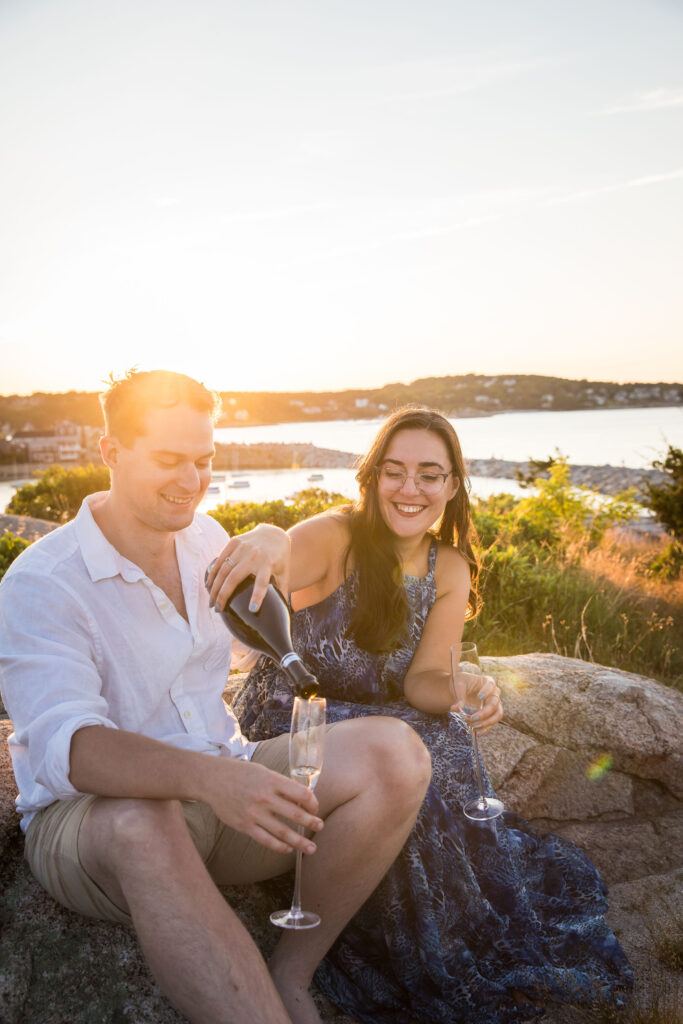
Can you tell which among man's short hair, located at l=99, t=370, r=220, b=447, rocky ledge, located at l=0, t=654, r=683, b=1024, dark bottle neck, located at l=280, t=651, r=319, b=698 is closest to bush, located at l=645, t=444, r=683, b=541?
rocky ledge, located at l=0, t=654, r=683, b=1024

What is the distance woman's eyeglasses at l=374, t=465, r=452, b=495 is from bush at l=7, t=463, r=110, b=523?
10.2m

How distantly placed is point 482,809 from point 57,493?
37.5 ft

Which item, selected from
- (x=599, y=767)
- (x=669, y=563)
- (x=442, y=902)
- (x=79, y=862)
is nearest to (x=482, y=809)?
(x=442, y=902)

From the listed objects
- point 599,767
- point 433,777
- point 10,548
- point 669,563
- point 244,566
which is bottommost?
point 599,767

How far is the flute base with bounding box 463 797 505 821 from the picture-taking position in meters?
3.17

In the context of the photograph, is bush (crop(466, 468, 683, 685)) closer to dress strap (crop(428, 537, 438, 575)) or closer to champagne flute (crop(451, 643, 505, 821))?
dress strap (crop(428, 537, 438, 575))

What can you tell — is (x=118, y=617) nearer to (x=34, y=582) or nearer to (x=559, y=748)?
(x=34, y=582)

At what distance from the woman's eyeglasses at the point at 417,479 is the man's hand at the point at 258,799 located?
1.75m

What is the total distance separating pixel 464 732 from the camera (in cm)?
345

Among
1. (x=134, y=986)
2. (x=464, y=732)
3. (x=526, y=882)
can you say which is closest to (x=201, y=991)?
(x=134, y=986)

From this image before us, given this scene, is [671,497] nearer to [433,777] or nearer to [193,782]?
[433,777]

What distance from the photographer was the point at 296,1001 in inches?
99.0

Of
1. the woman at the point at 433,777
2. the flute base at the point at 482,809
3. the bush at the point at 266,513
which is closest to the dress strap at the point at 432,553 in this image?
the woman at the point at 433,777

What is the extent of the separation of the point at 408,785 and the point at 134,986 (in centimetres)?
108
